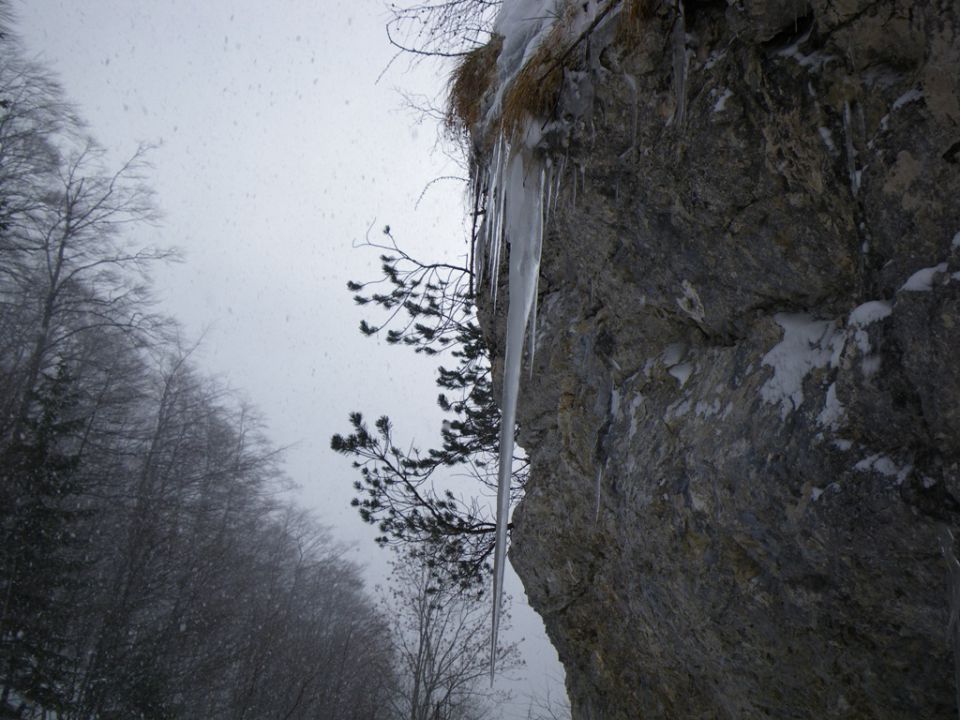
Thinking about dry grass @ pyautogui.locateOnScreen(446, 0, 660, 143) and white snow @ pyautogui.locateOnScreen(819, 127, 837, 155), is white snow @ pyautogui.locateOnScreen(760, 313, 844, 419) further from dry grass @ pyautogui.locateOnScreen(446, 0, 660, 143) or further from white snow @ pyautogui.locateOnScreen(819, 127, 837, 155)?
dry grass @ pyautogui.locateOnScreen(446, 0, 660, 143)

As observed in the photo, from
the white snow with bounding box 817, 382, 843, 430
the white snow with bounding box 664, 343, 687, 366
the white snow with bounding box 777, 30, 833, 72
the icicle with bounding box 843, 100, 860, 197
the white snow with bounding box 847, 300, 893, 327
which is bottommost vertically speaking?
the white snow with bounding box 817, 382, 843, 430

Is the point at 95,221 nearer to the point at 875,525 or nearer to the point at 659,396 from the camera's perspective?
the point at 659,396

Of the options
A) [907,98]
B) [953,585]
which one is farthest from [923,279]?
[953,585]

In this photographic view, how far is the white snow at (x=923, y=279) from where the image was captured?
5.09 ft

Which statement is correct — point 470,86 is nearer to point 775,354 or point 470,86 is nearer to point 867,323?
point 775,354

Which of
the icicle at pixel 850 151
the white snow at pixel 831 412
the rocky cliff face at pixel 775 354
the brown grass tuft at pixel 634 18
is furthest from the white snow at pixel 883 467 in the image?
the brown grass tuft at pixel 634 18

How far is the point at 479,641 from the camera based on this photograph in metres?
11.7

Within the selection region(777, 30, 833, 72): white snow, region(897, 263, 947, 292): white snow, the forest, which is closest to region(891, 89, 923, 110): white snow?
region(777, 30, 833, 72): white snow

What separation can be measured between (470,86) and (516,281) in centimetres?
141

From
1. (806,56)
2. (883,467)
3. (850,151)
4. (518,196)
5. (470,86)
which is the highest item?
(470,86)

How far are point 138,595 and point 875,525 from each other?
34.5ft

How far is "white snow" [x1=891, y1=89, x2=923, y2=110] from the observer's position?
166cm

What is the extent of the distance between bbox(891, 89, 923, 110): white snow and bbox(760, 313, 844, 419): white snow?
663 mm

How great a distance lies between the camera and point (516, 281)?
2.82 metres
